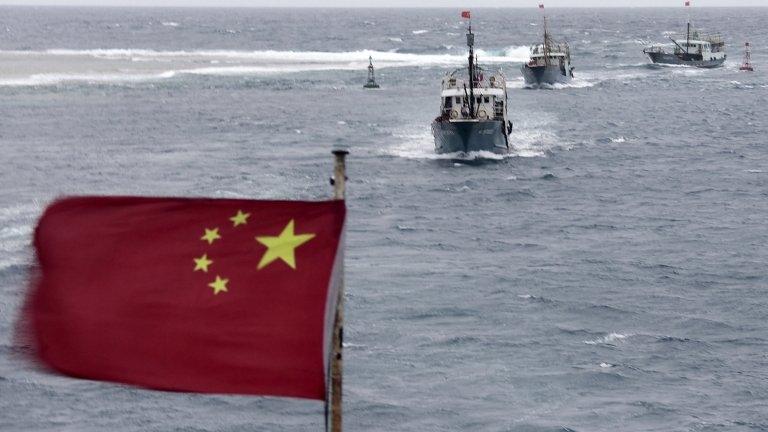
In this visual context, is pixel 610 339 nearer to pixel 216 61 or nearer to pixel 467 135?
pixel 467 135

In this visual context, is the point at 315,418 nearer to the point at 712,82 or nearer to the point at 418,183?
the point at 418,183

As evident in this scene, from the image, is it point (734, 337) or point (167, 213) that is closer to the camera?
point (167, 213)

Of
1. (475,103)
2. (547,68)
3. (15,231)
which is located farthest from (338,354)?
(547,68)

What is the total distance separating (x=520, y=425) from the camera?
3048 centimetres

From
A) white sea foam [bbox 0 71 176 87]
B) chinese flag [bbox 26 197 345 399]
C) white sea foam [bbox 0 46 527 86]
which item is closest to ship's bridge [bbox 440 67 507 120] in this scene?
white sea foam [bbox 0 71 176 87]

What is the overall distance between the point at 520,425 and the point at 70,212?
1942 centimetres

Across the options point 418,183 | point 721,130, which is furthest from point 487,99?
point 721,130

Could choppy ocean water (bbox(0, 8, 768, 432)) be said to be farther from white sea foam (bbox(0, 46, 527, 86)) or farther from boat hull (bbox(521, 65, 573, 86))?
white sea foam (bbox(0, 46, 527, 86))

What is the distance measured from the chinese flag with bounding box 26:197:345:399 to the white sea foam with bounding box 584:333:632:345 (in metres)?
25.4

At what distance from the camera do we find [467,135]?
243ft

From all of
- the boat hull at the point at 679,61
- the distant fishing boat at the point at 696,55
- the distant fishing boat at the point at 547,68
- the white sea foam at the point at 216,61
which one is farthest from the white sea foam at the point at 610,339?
A: the boat hull at the point at 679,61

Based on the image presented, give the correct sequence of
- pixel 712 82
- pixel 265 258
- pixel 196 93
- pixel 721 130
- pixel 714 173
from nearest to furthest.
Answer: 1. pixel 265 258
2. pixel 714 173
3. pixel 721 130
4. pixel 196 93
5. pixel 712 82

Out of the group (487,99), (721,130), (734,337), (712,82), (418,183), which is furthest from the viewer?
(712,82)

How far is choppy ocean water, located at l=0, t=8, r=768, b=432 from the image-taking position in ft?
105
